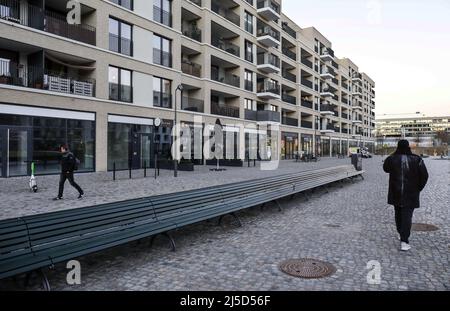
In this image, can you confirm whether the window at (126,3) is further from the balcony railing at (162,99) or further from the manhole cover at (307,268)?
the manhole cover at (307,268)

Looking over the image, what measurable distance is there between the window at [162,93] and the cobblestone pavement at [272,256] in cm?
1747

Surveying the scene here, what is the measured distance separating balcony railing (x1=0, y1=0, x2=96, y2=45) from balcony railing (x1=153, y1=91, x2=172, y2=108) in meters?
6.19

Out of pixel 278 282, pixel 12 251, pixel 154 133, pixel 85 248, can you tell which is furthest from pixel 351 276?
pixel 154 133

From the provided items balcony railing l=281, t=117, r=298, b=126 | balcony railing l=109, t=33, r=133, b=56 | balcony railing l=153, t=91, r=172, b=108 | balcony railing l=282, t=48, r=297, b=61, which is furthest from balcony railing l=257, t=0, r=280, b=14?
balcony railing l=109, t=33, r=133, b=56

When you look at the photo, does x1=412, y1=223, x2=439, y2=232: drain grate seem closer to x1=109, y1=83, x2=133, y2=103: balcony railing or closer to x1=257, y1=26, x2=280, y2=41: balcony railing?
x1=109, y1=83, x2=133, y2=103: balcony railing

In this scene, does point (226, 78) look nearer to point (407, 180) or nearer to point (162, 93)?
point (162, 93)

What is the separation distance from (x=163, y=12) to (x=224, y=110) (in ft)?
35.6

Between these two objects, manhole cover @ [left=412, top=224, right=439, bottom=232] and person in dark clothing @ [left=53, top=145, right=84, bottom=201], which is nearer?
manhole cover @ [left=412, top=224, right=439, bottom=232]

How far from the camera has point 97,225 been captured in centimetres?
495

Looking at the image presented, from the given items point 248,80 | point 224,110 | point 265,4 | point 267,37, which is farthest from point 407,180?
point 265,4

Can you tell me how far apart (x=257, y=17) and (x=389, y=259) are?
3904cm

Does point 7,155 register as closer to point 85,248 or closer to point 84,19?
point 84,19

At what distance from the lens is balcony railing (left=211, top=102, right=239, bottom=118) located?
3241 centimetres

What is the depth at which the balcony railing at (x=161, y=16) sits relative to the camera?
25781mm
